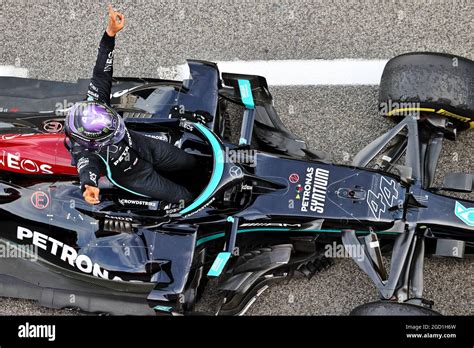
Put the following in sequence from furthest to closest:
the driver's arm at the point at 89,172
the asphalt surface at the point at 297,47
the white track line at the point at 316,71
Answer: the white track line at the point at 316,71
the asphalt surface at the point at 297,47
the driver's arm at the point at 89,172

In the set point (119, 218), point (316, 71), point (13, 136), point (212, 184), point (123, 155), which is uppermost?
point (316, 71)

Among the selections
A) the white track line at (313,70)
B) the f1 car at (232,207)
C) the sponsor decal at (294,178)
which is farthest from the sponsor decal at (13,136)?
the sponsor decal at (294,178)

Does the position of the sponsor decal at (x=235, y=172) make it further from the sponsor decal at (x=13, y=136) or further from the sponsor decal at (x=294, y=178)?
the sponsor decal at (x=13, y=136)

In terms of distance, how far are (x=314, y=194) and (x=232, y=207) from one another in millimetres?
640

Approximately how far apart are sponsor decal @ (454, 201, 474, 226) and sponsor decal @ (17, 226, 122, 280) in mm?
2722

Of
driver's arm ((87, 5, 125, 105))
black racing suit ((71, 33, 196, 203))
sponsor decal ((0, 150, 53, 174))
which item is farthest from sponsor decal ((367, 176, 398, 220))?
sponsor decal ((0, 150, 53, 174))

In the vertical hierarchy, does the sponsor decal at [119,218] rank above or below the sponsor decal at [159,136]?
below

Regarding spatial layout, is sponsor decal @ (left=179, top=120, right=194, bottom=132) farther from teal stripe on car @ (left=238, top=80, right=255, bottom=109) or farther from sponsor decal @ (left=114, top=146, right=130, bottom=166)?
sponsor decal @ (left=114, top=146, right=130, bottom=166)

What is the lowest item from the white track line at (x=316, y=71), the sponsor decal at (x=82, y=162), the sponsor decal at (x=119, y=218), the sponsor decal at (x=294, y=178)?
the sponsor decal at (x=119, y=218)

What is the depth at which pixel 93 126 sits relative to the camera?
4797mm

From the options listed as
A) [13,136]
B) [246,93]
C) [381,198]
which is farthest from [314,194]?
[13,136]

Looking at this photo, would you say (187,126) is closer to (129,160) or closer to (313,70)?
(129,160)

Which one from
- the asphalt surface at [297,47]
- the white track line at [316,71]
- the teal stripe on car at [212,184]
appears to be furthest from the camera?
the white track line at [316,71]

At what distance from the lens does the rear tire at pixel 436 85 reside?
5.81 meters
